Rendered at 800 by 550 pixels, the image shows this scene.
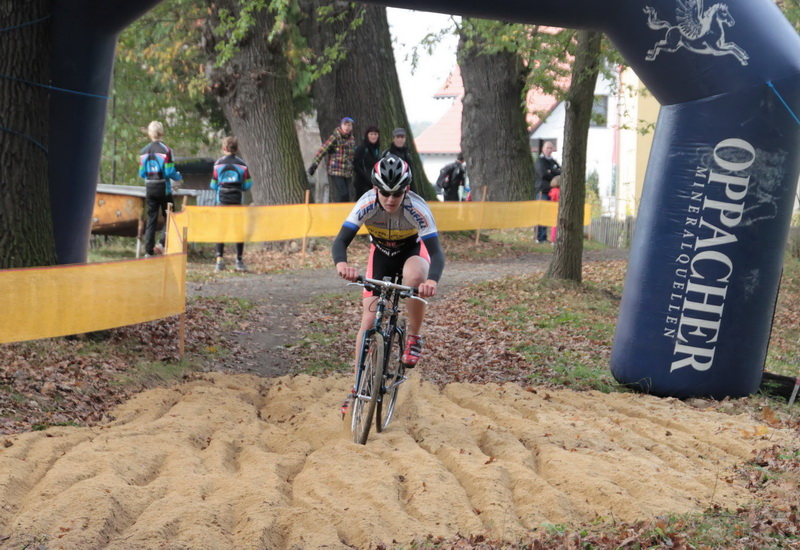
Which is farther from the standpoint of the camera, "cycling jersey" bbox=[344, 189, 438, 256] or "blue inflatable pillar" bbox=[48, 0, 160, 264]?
"blue inflatable pillar" bbox=[48, 0, 160, 264]

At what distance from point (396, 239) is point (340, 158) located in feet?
39.1

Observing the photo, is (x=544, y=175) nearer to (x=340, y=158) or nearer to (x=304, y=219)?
(x=340, y=158)

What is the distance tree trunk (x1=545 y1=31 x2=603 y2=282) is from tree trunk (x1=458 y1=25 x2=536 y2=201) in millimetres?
11769

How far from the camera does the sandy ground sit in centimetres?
528

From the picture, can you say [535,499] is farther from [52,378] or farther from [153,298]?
[153,298]

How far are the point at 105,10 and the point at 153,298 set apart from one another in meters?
2.82

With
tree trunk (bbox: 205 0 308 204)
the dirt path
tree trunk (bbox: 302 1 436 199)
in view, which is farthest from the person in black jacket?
tree trunk (bbox: 302 1 436 199)

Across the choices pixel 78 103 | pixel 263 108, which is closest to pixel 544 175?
pixel 263 108

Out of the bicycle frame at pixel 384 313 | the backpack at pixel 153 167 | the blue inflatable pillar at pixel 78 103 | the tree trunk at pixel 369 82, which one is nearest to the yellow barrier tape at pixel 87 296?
the blue inflatable pillar at pixel 78 103

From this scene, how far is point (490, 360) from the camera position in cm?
1143

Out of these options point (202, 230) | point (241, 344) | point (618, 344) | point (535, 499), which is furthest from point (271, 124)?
point (535, 499)

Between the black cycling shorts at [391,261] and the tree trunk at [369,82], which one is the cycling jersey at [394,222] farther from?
the tree trunk at [369,82]

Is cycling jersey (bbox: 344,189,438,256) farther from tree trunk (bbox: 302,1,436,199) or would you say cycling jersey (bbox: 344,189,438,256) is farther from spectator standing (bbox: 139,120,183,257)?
tree trunk (bbox: 302,1,436,199)

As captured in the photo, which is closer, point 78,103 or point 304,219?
point 78,103
